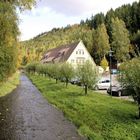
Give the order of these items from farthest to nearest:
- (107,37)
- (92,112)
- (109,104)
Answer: (107,37) → (109,104) → (92,112)

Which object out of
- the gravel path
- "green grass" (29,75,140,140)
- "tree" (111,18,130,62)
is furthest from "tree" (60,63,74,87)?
"tree" (111,18,130,62)

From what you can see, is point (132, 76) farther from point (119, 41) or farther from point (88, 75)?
point (119, 41)

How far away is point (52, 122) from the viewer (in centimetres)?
2433

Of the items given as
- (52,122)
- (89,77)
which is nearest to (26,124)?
(52,122)

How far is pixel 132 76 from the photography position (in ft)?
71.3

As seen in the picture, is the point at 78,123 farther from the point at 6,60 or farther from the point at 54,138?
the point at 6,60

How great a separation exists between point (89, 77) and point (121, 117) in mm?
13450

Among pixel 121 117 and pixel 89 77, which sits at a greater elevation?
pixel 89 77

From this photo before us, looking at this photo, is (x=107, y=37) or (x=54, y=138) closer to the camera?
(x=54, y=138)

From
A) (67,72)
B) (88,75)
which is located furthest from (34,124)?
(67,72)

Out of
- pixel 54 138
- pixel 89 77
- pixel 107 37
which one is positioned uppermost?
pixel 107 37

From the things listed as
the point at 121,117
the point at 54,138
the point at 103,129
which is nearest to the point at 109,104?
the point at 121,117

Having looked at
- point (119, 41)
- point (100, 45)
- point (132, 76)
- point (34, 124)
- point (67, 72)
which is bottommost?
point (34, 124)

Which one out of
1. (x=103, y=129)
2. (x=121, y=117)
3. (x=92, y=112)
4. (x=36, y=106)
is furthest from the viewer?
(x=36, y=106)
